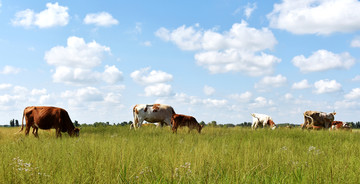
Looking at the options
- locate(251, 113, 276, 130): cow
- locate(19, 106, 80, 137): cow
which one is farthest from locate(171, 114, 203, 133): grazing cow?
locate(251, 113, 276, 130): cow

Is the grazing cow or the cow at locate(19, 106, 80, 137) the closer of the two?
the cow at locate(19, 106, 80, 137)

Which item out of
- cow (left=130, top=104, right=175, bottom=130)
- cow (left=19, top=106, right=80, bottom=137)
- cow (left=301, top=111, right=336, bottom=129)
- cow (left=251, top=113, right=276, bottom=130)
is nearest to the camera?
cow (left=19, top=106, right=80, bottom=137)

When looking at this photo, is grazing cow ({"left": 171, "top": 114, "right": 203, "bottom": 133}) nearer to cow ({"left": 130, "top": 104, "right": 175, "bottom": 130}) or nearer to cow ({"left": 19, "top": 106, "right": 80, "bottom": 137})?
cow ({"left": 130, "top": 104, "right": 175, "bottom": 130})

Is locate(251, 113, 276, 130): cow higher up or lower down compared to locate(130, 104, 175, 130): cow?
lower down

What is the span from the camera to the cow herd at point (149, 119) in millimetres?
12586

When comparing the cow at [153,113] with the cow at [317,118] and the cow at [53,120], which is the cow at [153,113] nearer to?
the cow at [53,120]

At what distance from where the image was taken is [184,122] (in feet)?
49.1

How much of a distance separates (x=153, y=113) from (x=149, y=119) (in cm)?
51

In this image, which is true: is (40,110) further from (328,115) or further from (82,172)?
(328,115)

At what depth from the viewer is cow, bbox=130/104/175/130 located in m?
18.1

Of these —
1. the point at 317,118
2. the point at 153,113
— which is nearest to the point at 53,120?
the point at 153,113

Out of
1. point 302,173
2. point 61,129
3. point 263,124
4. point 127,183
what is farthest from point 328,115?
point 127,183

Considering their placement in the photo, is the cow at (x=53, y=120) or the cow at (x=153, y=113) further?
the cow at (x=153, y=113)

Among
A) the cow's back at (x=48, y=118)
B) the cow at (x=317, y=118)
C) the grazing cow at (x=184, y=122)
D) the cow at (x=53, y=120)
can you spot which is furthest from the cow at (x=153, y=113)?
the cow at (x=317, y=118)
